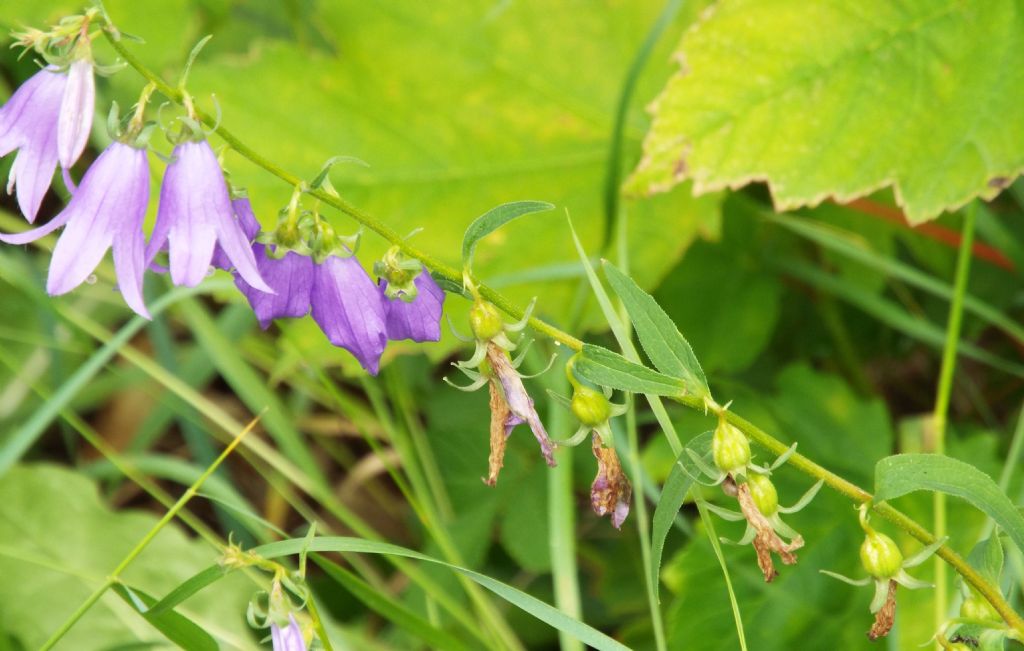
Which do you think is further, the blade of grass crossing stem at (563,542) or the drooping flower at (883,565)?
the blade of grass crossing stem at (563,542)

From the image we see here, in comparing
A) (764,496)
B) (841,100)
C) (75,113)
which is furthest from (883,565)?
(841,100)

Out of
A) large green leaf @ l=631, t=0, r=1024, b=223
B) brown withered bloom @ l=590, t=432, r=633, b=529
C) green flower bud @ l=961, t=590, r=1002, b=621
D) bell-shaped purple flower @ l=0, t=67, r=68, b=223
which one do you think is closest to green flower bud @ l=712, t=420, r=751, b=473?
brown withered bloom @ l=590, t=432, r=633, b=529

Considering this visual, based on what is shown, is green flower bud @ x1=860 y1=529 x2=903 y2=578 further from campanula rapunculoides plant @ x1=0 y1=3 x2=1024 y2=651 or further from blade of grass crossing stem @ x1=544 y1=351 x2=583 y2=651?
blade of grass crossing stem @ x1=544 y1=351 x2=583 y2=651

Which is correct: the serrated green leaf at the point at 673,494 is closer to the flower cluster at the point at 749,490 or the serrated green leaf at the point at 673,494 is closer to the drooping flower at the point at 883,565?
the flower cluster at the point at 749,490

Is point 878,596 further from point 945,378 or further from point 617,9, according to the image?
point 617,9

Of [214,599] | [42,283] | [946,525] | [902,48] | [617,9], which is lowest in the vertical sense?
[214,599]

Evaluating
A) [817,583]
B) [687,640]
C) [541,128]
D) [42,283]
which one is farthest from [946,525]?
[42,283]

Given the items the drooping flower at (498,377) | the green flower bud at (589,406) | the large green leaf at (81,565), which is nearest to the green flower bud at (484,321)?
the drooping flower at (498,377)
